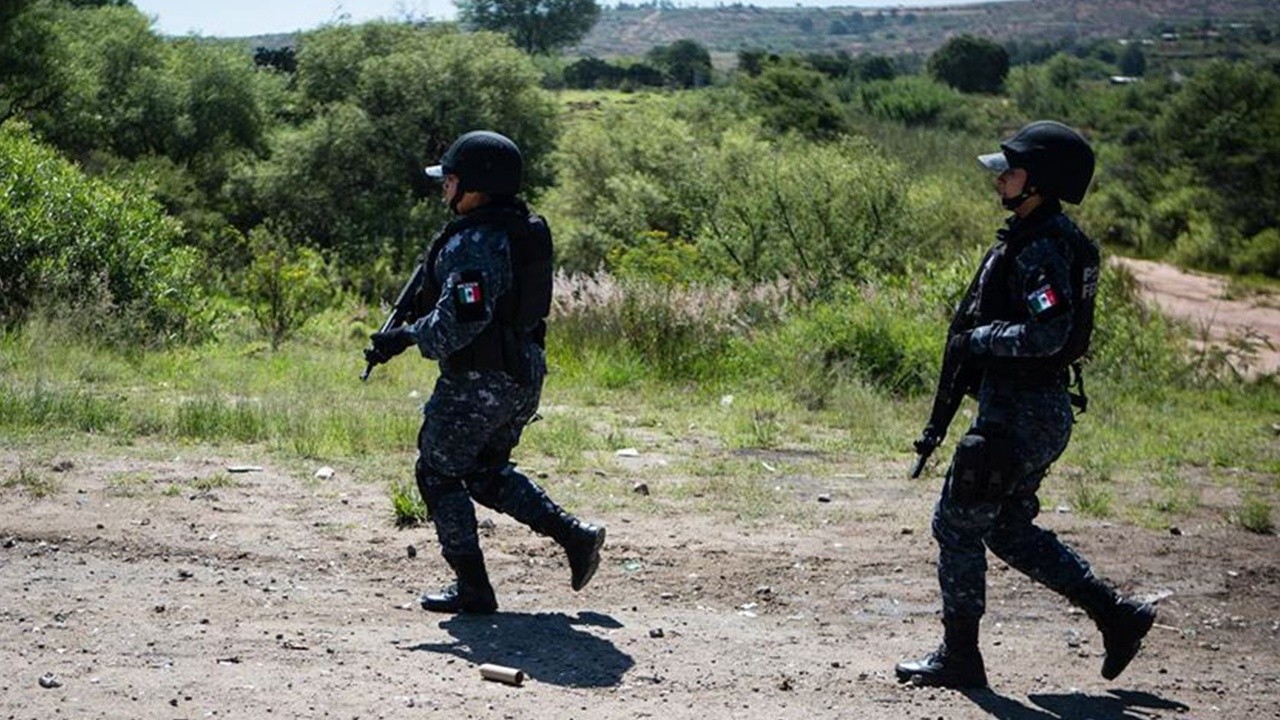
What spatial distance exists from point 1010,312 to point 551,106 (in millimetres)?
35680

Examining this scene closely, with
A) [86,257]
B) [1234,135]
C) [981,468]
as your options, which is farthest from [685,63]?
[981,468]

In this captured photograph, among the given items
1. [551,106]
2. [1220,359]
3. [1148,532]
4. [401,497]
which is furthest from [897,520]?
[551,106]

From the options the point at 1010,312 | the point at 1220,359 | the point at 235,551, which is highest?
the point at 1010,312

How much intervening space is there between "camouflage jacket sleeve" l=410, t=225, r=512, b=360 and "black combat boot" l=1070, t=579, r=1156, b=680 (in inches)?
93.2

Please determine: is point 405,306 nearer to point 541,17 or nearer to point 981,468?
point 981,468

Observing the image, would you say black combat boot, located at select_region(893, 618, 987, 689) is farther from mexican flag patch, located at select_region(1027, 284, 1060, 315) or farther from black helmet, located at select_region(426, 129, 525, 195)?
black helmet, located at select_region(426, 129, 525, 195)

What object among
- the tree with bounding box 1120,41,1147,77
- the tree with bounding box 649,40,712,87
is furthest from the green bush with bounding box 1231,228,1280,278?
the tree with bounding box 1120,41,1147,77

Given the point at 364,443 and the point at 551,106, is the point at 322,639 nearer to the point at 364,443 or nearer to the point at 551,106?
the point at 364,443

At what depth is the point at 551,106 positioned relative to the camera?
133 feet

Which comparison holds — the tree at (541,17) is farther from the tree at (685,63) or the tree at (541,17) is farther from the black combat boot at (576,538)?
the black combat boot at (576,538)

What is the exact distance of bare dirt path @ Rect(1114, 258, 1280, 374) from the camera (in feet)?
99.8

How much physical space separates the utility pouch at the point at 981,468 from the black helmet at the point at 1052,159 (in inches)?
33.8

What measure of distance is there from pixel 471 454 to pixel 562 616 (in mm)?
800

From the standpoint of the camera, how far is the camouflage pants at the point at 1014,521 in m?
5.64
